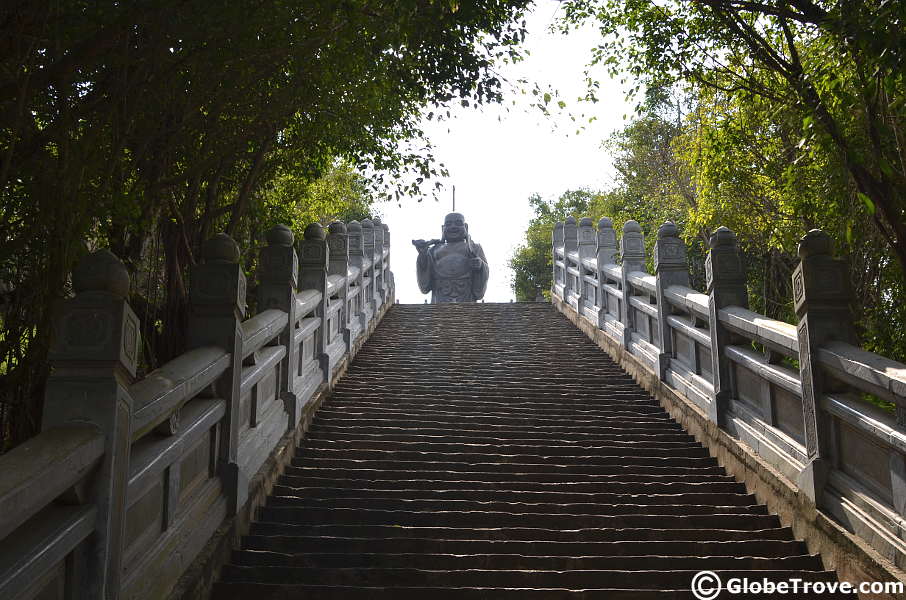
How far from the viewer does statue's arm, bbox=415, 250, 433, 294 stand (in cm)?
1919

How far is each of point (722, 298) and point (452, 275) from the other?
43.1ft

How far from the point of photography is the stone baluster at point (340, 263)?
9148 millimetres

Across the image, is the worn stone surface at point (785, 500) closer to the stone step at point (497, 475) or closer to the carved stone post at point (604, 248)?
the stone step at point (497, 475)

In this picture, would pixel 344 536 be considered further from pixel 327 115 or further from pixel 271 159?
pixel 271 159

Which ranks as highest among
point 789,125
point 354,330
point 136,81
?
point 789,125

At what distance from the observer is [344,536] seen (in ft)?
15.3

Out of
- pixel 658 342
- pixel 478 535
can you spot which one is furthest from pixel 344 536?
pixel 658 342

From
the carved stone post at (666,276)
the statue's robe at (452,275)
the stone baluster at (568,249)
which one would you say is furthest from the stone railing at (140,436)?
the statue's robe at (452,275)

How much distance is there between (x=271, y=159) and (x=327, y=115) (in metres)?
1.22

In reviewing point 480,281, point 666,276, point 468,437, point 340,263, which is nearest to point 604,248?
point 666,276

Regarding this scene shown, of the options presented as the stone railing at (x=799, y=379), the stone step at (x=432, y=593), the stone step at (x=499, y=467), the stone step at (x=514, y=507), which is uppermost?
the stone railing at (x=799, y=379)

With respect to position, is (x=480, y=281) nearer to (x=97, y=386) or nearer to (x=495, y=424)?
(x=495, y=424)

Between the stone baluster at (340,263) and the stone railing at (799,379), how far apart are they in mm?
3404

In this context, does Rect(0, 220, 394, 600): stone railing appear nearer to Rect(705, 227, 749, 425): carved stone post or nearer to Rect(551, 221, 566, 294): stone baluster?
Rect(705, 227, 749, 425): carved stone post
